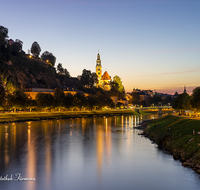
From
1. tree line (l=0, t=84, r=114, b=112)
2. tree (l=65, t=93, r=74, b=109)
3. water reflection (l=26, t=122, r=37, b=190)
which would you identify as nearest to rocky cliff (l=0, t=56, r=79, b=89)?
tree line (l=0, t=84, r=114, b=112)

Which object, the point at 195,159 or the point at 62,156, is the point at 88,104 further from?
the point at 195,159

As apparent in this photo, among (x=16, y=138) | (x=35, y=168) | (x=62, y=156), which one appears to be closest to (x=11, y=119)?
(x=16, y=138)

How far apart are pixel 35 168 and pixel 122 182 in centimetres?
1117

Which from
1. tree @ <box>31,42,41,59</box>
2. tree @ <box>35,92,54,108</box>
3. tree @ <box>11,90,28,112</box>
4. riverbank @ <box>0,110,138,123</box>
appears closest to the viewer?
riverbank @ <box>0,110,138,123</box>

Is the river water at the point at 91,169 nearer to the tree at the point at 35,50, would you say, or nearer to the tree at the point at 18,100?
the tree at the point at 18,100

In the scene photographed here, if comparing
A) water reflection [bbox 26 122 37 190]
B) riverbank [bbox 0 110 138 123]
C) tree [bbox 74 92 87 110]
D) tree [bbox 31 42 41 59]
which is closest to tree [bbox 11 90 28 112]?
riverbank [bbox 0 110 138 123]

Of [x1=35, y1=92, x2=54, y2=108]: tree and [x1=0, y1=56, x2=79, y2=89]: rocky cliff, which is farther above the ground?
[x1=0, y1=56, x2=79, y2=89]: rocky cliff

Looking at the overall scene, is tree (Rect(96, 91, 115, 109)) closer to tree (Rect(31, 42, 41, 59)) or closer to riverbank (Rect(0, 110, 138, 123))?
riverbank (Rect(0, 110, 138, 123))

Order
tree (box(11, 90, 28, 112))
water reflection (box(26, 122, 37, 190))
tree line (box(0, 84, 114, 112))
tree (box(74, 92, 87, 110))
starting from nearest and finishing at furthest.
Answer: water reflection (box(26, 122, 37, 190)) → tree line (box(0, 84, 114, 112)) → tree (box(11, 90, 28, 112)) → tree (box(74, 92, 87, 110))

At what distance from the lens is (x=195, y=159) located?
25.3 metres

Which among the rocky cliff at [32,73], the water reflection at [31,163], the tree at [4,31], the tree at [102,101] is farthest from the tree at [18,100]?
the tree at [102,101]

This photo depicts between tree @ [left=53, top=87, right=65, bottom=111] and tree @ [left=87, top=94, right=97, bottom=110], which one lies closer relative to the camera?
tree @ [left=53, top=87, right=65, bottom=111]

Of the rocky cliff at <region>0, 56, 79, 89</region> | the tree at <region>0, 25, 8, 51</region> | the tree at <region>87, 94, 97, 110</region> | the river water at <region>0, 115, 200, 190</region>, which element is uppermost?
the tree at <region>0, 25, 8, 51</region>

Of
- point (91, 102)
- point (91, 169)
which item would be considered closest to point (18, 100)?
point (91, 102)
